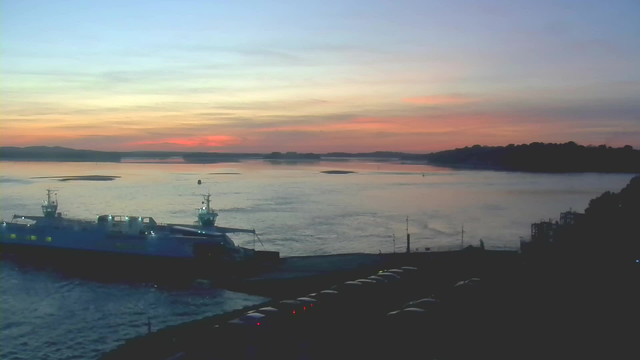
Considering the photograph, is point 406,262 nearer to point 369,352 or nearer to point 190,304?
point 190,304

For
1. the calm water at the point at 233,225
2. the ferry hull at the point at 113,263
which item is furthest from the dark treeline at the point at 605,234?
the ferry hull at the point at 113,263

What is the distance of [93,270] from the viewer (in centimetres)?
2269

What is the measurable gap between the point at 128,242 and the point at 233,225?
11214 millimetres

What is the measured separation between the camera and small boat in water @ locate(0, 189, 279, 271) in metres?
22.4

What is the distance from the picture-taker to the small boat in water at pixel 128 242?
73.6 ft

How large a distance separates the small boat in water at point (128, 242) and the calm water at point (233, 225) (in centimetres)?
217

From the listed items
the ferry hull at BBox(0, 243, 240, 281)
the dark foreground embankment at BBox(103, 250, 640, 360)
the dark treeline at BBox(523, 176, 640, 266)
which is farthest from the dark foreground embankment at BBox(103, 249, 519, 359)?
the ferry hull at BBox(0, 243, 240, 281)

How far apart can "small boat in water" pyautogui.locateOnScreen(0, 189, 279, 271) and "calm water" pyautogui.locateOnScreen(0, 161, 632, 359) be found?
2.17 m

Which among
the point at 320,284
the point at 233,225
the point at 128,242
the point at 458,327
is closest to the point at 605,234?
the point at 320,284

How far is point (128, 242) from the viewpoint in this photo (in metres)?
23.8

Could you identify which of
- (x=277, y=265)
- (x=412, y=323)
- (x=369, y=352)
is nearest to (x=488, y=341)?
(x=412, y=323)

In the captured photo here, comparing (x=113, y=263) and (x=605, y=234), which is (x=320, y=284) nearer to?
(x=605, y=234)

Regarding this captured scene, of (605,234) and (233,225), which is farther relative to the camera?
(233,225)

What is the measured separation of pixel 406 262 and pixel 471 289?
242 inches
